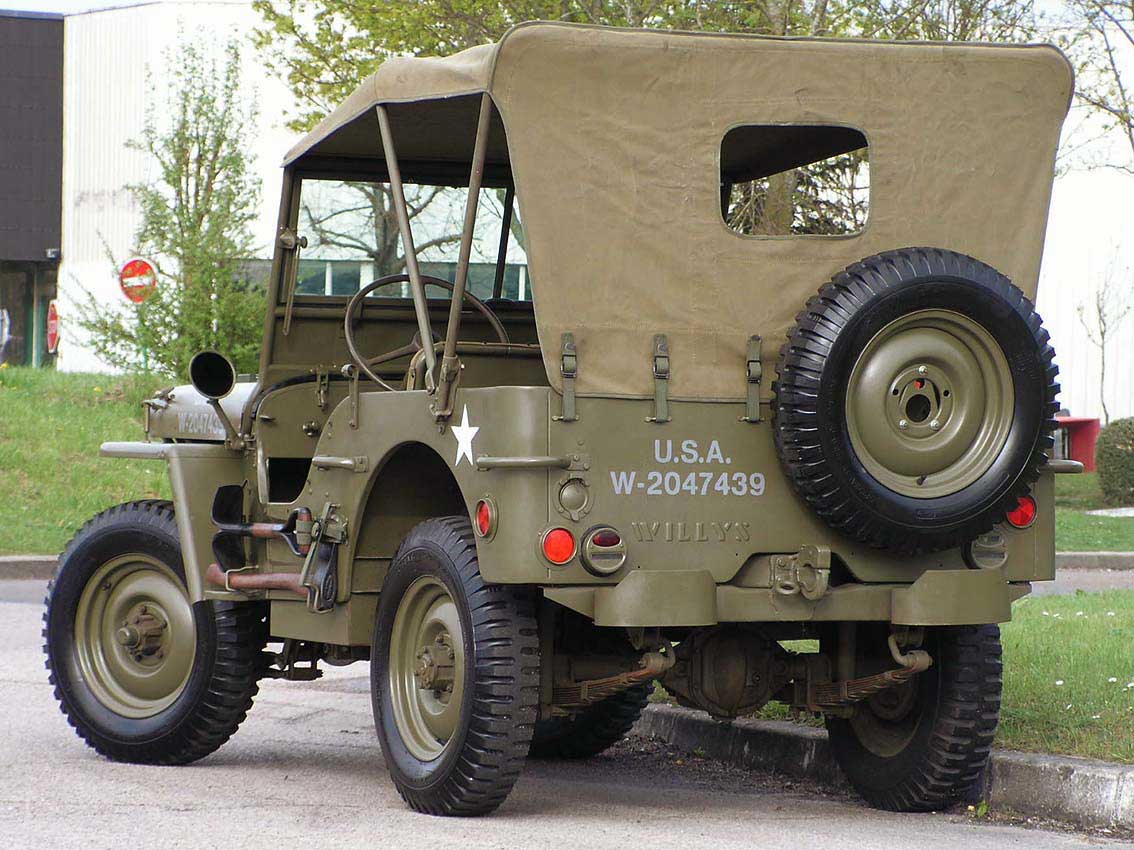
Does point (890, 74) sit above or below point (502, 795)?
above

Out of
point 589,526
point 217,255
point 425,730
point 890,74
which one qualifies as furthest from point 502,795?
point 217,255

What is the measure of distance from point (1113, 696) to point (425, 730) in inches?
108

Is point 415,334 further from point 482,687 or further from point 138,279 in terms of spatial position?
point 138,279

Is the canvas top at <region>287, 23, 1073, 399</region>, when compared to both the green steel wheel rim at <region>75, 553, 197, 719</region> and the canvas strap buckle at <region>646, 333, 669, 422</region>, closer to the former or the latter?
the canvas strap buckle at <region>646, 333, 669, 422</region>

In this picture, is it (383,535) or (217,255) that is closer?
(383,535)

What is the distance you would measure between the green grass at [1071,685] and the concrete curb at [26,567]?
890cm

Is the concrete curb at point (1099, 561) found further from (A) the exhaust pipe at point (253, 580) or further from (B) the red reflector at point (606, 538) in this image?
(B) the red reflector at point (606, 538)

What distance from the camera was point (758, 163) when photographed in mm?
7406

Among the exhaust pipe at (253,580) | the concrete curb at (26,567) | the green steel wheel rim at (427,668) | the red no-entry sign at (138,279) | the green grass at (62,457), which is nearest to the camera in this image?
the green steel wheel rim at (427,668)

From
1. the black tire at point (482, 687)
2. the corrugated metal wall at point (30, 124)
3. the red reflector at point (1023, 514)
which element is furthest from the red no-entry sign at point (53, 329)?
the red reflector at point (1023, 514)

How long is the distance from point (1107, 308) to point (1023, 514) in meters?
26.3

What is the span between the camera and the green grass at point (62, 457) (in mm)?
17562

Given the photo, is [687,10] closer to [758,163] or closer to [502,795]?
[758,163]

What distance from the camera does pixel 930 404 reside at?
5727 mm
